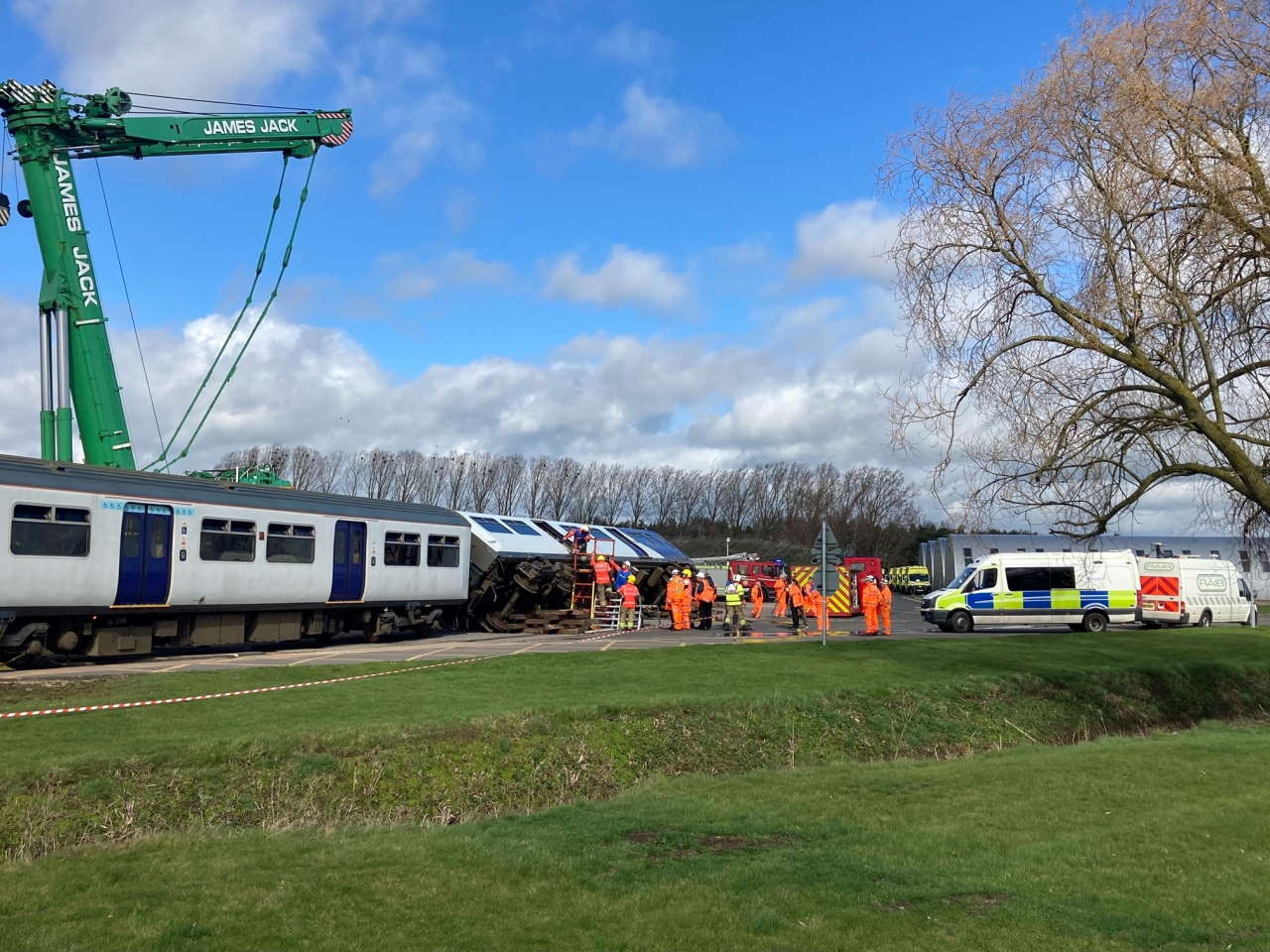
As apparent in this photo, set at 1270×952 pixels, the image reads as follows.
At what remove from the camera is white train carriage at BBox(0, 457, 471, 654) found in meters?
17.9

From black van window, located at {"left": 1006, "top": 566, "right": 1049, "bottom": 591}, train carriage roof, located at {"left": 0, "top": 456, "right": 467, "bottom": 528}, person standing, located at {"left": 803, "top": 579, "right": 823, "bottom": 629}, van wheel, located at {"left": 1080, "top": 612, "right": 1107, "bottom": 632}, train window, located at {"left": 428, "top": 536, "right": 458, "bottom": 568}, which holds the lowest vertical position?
van wheel, located at {"left": 1080, "top": 612, "right": 1107, "bottom": 632}

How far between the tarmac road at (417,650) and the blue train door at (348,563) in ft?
4.18

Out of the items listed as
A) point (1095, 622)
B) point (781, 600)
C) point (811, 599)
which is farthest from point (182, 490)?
point (1095, 622)

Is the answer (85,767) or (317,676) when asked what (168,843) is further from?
(317,676)

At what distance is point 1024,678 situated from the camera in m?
19.0

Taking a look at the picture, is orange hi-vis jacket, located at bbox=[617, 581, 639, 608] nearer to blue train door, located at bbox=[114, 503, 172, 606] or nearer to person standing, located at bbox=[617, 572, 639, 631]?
person standing, located at bbox=[617, 572, 639, 631]

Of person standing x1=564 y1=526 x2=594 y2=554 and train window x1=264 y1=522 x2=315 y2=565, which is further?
person standing x1=564 y1=526 x2=594 y2=554

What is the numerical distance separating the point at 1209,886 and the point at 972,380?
6.90m

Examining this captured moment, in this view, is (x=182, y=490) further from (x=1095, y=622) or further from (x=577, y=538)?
(x=1095, y=622)

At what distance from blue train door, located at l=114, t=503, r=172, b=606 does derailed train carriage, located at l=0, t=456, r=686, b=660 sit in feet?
0.06

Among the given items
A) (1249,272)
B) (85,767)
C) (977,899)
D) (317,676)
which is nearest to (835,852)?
(977,899)

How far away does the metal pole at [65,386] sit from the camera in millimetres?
21422

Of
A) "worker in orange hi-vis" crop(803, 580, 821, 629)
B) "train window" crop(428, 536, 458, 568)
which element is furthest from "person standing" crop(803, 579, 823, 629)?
"train window" crop(428, 536, 458, 568)

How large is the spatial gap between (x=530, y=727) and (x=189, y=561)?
10125 millimetres
